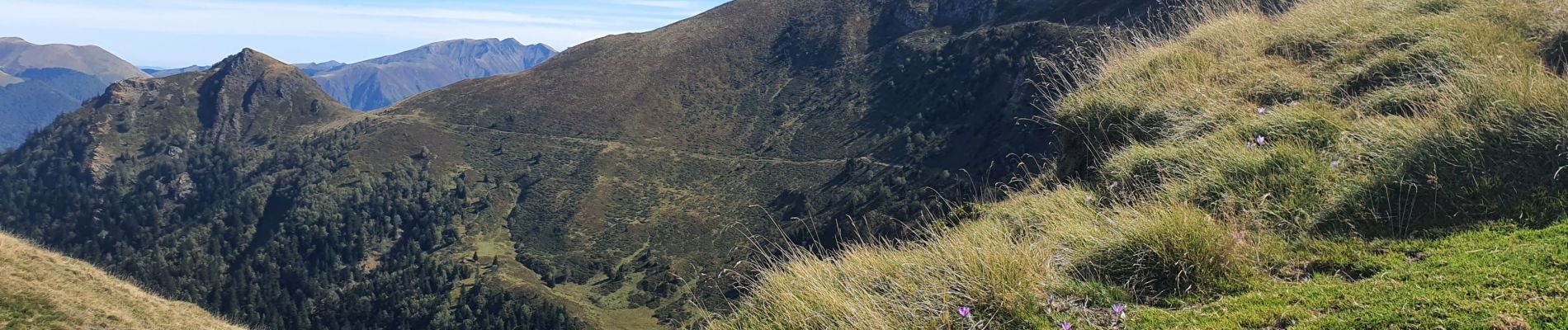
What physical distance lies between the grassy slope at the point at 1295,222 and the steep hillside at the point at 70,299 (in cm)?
1926

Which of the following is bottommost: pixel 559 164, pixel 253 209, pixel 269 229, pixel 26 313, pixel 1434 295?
pixel 269 229

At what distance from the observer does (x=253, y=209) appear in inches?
4582

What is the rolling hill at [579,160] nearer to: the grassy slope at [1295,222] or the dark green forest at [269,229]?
the dark green forest at [269,229]

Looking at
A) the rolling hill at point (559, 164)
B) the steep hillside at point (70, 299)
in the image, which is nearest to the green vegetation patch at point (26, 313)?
the steep hillside at point (70, 299)

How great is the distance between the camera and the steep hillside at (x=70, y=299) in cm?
1645

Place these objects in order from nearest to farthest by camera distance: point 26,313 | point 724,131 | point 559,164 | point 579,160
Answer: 1. point 26,313
2. point 579,160
3. point 559,164
4. point 724,131

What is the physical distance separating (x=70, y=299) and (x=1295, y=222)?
78.5 feet

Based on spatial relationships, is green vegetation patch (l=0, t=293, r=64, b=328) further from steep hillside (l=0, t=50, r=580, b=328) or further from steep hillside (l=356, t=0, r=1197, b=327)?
steep hillside (l=0, t=50, r=580, b=328)

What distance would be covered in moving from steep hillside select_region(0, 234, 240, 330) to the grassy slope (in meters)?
19.3

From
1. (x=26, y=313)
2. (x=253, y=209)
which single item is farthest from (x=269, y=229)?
(x=26, y=313)

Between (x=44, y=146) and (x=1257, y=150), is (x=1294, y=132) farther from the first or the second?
(x=44, y=146)

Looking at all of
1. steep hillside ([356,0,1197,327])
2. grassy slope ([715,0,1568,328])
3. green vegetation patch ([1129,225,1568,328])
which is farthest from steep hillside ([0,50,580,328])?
green vegetation patch ([1129,225,1568,328])

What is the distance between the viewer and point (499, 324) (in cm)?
7375

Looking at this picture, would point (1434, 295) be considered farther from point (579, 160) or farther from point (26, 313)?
point (579, 160)
